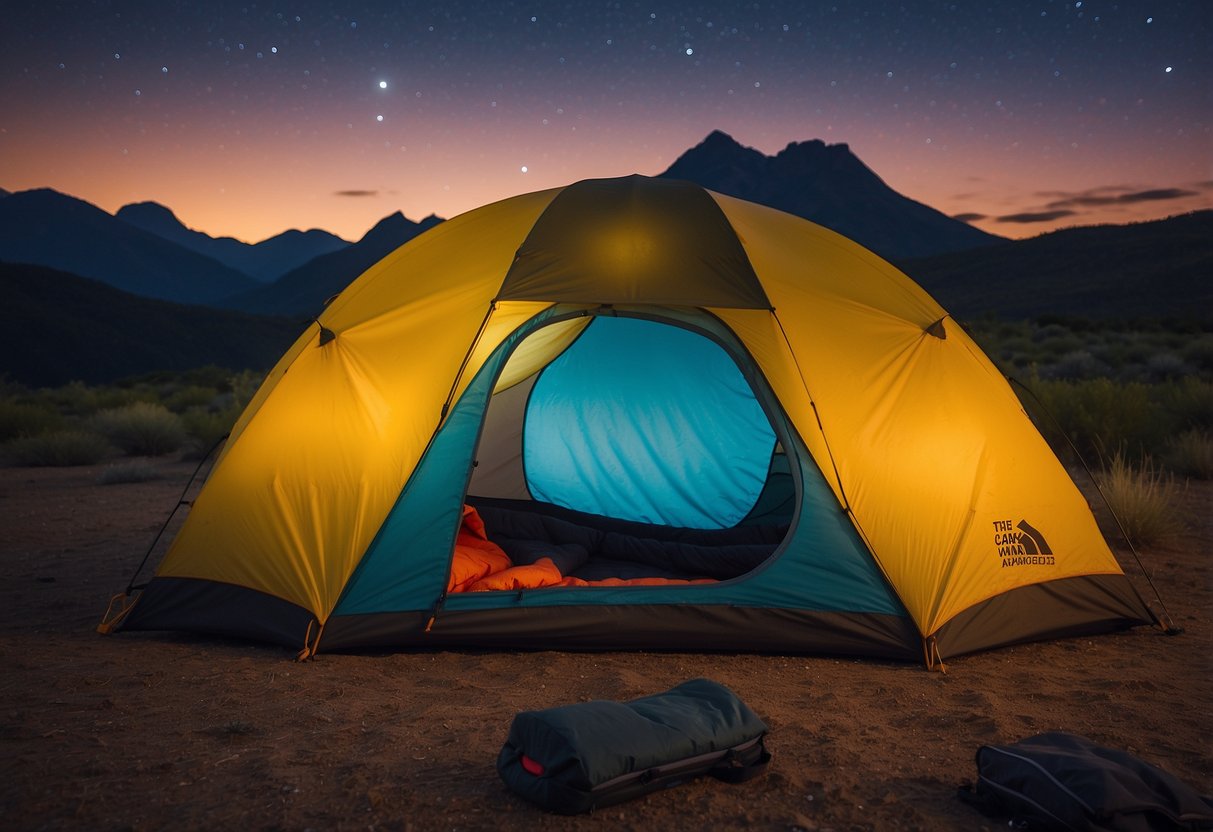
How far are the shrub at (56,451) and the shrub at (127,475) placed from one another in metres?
1.74

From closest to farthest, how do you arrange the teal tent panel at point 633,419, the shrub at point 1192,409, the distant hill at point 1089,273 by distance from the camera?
the teal tent panel at point 633,419 → the shrub at point 1192,409 → the distant hill at point 1089,273

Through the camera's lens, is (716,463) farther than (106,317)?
No

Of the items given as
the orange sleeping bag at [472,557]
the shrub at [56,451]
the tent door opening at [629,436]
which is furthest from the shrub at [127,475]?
the orange sleeping bag at [472,557]

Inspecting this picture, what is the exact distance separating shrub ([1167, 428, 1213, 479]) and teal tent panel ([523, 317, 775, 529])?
563 centimetres

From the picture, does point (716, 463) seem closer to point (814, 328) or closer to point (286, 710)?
point (814, 328)

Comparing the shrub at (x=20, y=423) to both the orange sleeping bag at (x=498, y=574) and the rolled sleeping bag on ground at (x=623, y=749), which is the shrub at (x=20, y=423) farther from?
the rolled sleeping bag on ground at (x=623, y=749)

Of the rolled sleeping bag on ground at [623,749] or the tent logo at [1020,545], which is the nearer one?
the rolled sleeping bag on ground at [623,749]

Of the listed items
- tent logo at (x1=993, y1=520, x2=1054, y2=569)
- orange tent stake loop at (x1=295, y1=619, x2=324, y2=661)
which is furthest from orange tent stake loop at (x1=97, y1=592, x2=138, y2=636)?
tent logo at (x1=993, y1=520, x2=1054, y2=569)

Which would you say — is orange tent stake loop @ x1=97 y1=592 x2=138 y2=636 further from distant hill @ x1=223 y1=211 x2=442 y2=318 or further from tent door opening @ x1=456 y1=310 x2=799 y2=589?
distant hill @ x1=223 y1=211 x2=442 y2=318

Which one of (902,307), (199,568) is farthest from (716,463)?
(199,568)

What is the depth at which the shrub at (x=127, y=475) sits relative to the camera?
1104 cm

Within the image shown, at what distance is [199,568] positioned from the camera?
5023 mm

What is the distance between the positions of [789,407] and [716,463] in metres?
2.79

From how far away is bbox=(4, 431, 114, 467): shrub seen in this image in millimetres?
A: 12680
